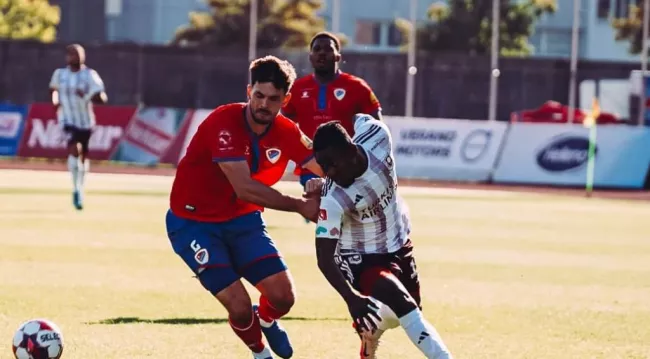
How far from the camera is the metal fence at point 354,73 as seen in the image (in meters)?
44.4

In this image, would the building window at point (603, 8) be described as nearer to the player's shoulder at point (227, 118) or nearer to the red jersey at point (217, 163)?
the red jersey at point (217, 163)

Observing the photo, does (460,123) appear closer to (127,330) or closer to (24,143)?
(24,143)

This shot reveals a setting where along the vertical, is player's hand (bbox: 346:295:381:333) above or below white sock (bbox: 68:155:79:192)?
above

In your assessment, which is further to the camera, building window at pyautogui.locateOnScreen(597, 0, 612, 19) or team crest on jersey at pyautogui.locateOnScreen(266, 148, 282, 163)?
building window at pyautogui.locateOnScreen(597, 0, 612, 19)

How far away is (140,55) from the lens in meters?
45.8

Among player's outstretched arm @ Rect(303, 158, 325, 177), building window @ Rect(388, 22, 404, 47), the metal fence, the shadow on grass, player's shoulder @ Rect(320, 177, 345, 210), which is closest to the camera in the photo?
player's shoulder @ Rect(320, 177, 345, 210)

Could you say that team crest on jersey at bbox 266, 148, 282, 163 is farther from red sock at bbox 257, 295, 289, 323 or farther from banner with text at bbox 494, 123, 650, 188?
banner with text at bbox 494, 123, 650, 188

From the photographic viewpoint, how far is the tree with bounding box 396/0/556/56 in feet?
193

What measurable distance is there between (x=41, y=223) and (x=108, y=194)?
6571mm

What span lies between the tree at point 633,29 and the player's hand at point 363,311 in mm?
53408

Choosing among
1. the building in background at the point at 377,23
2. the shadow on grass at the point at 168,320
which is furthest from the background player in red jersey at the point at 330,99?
the building in background at the point at 377,23

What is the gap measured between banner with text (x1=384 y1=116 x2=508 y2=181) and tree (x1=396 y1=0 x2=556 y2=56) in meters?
26.4

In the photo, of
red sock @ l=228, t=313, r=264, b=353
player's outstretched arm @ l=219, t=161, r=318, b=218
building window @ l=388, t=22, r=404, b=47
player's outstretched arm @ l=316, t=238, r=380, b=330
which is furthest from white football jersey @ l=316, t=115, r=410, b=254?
building window @ l=388, t=22, r=404, b=47

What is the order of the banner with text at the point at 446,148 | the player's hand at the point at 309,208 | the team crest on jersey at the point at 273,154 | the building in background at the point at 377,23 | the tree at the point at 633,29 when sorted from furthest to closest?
the building in background at the point at 377,23 → the tree at the point at 633,29 → the banner with text at the point at 446,148 → the team crest on jersey at the point at 273,154 → the player's hand at the point at 309,208
